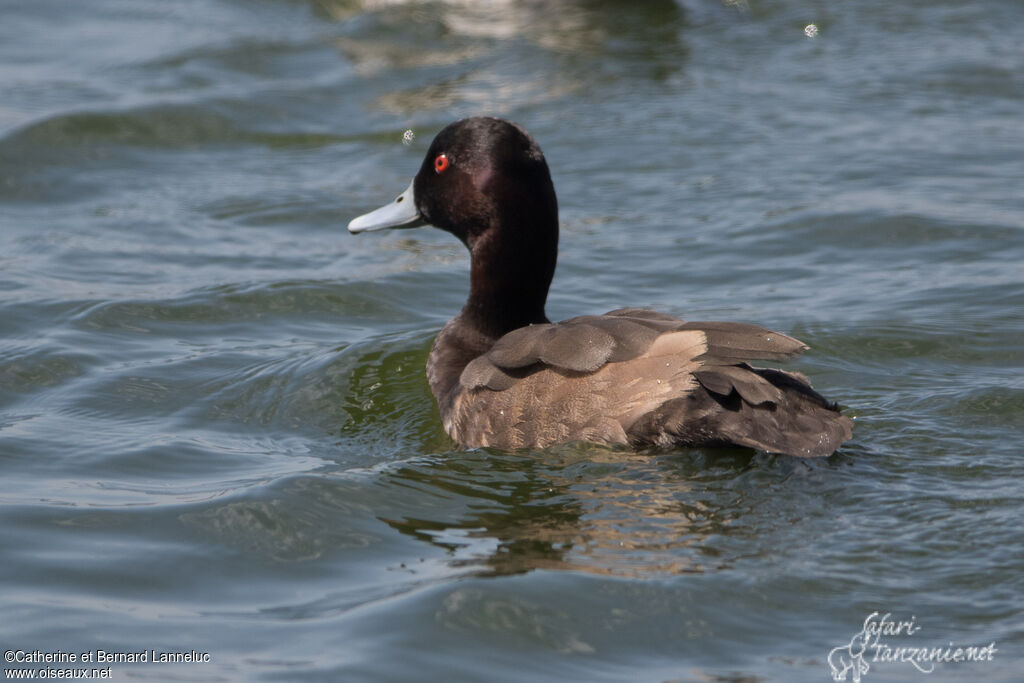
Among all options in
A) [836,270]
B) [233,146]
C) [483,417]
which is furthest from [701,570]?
[233,146]

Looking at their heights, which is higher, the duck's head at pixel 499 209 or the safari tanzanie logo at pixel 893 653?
the duck's head at pixel 499 209

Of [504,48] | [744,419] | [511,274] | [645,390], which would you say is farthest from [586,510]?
[504,48]

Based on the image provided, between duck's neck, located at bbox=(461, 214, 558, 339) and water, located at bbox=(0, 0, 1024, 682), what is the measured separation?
1.98 feet

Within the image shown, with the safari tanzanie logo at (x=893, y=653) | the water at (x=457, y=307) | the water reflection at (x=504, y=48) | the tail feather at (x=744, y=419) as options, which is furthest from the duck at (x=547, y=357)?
the water reflection at (x=504, y=48)

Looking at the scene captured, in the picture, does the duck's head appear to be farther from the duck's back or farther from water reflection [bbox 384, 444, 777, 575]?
water reflection [bbox 384, 444, 777, 575]

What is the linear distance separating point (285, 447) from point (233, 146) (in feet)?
18.3

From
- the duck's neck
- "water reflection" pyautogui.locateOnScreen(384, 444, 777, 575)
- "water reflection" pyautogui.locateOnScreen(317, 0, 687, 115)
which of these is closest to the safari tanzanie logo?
"water reflection" pyautogui.locateOnScreen(384, 444, 777, 575)

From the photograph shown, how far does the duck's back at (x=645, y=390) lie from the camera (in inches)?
208

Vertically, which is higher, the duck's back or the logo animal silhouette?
the duck's back

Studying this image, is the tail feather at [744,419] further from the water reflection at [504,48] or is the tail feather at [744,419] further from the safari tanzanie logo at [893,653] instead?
the water reflection at [504,48]

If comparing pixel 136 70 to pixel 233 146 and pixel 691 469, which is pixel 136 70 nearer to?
pixel 233 146

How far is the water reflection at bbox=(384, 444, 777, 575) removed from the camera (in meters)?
4.88

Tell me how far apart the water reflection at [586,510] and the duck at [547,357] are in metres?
0.10

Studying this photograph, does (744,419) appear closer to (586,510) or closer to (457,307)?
(586,510)
